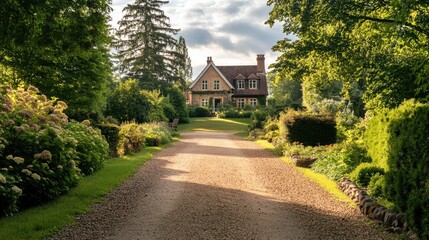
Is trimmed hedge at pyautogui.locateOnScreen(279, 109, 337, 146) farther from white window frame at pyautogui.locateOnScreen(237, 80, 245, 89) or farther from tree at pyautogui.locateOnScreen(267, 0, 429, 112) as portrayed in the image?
white window frame at pyautogui.locateOnScreen(237, 80, 245, 89)

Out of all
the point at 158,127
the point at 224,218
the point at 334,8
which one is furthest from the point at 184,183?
the point at 158,127

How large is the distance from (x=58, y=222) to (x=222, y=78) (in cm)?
5331

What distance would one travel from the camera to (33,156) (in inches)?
345

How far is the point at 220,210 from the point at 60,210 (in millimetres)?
3311

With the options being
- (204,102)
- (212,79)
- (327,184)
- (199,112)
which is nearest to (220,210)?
(327,184)

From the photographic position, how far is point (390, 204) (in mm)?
8391

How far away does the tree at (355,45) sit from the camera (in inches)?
434

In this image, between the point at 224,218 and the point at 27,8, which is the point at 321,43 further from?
the point at 27,8

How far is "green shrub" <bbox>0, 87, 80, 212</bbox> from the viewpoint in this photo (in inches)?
320

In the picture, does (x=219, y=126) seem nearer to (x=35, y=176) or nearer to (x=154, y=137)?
(x=154, y=137)

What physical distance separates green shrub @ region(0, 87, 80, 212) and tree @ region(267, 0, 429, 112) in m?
8.70

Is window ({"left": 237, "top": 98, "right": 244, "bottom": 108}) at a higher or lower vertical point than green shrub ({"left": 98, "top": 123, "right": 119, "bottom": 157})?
higher

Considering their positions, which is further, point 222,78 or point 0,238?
point 222,78

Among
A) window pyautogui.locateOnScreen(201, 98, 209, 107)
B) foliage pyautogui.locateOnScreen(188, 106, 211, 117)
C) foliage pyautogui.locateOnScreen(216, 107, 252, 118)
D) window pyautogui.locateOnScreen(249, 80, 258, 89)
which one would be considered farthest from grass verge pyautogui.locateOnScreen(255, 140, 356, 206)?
window pyautogui.locateOnScreen(201, 98, 209, 107)
